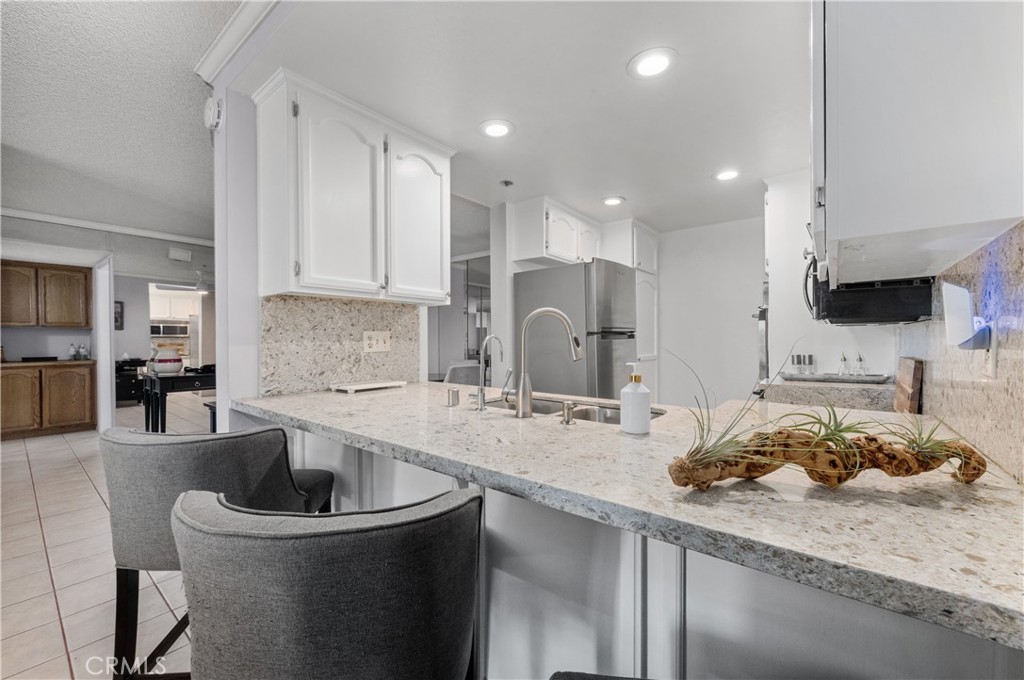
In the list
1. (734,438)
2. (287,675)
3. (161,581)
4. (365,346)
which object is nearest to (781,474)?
(734,438)

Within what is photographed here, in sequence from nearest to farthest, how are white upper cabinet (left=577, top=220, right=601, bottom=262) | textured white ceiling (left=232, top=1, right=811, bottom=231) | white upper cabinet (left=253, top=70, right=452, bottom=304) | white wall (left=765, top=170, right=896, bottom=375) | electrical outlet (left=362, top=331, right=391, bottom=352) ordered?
textured white ceiling (left=232, top=1, right=811, bottom=231) < white upper cabinet (left=253, top=70, right=452, bottom=304) < electrical outlet (left=362, top=331, right=391, bottom=352) < white wall (left=765, top=170, right=896, bottom=375) < white upper cabinet (left=577, top=220, right=601, bottom=262)

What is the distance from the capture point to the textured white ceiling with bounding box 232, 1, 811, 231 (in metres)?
1.43

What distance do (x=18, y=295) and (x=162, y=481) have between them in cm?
646

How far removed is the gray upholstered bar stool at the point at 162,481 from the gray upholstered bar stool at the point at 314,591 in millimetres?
502

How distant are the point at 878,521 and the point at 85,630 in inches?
103

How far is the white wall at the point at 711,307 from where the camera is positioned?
4047 millimetres

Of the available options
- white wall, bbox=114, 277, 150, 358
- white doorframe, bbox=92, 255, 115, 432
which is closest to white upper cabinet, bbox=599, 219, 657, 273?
white doorframe, bbox=92, 255, 115, 432

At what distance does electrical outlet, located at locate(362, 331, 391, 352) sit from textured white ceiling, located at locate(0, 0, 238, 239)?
4.79ft

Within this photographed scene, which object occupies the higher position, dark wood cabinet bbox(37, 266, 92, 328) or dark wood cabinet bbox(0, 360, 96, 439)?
dark wood cabinet bbox(37, 266, 92, 328)

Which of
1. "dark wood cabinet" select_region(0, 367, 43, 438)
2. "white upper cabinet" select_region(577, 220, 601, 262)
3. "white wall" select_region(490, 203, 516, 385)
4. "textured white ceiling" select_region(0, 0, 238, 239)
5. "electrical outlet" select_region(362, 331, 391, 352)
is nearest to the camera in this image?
"textured white ceiling" select_region(0, 0, 238, 239)

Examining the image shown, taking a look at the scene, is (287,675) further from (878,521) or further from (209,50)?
(209,50)

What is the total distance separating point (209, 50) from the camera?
6.00ft

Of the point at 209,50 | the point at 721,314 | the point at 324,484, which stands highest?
the point at 209,50

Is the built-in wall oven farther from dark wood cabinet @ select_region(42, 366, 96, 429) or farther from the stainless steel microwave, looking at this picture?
dark wood cabinet @ select_region(42, 366, 96, 429)
